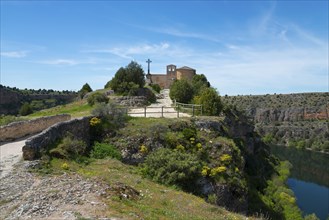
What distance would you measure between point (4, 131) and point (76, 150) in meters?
5.64

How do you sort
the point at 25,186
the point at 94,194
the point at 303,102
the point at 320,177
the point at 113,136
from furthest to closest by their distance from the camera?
the point at 303,102, the point at 320,177, the point at 113,136, the point at 25,186, the point at 94,194

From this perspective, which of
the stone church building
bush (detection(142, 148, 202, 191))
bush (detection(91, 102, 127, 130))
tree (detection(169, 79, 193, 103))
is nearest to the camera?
bush (detection(142, 148, 202, 191))

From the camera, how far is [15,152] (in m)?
15.5

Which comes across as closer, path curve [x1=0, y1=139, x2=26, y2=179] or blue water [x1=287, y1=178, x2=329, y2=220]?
path curve [x1=0, y1=139, x2=26, y2=179]

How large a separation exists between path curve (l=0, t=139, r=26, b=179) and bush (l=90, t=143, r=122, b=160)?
375 cm

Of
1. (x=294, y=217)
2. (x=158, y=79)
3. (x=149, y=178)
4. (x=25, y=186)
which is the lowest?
(x=294, y=217)

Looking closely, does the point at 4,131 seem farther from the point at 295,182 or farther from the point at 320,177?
the point at 320,177

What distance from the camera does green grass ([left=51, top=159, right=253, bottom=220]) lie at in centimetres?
917

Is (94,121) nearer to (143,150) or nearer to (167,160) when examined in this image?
(143,150)

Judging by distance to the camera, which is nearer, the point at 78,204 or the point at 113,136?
the point at 78,204

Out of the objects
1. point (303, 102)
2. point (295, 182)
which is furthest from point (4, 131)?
point (303, 102)

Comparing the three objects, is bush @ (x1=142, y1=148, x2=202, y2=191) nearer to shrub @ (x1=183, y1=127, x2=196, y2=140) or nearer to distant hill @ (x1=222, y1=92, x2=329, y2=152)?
shrub @ (x1=183, y1=127, x2=196, y2=140)

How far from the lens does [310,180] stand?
63.4m

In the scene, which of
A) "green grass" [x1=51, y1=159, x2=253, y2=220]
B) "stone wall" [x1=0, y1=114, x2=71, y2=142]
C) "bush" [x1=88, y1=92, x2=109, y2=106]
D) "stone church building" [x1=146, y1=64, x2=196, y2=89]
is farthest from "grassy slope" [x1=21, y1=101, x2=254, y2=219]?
"stone church building" [x1=146, y1=64, x2=196, y2=89]
